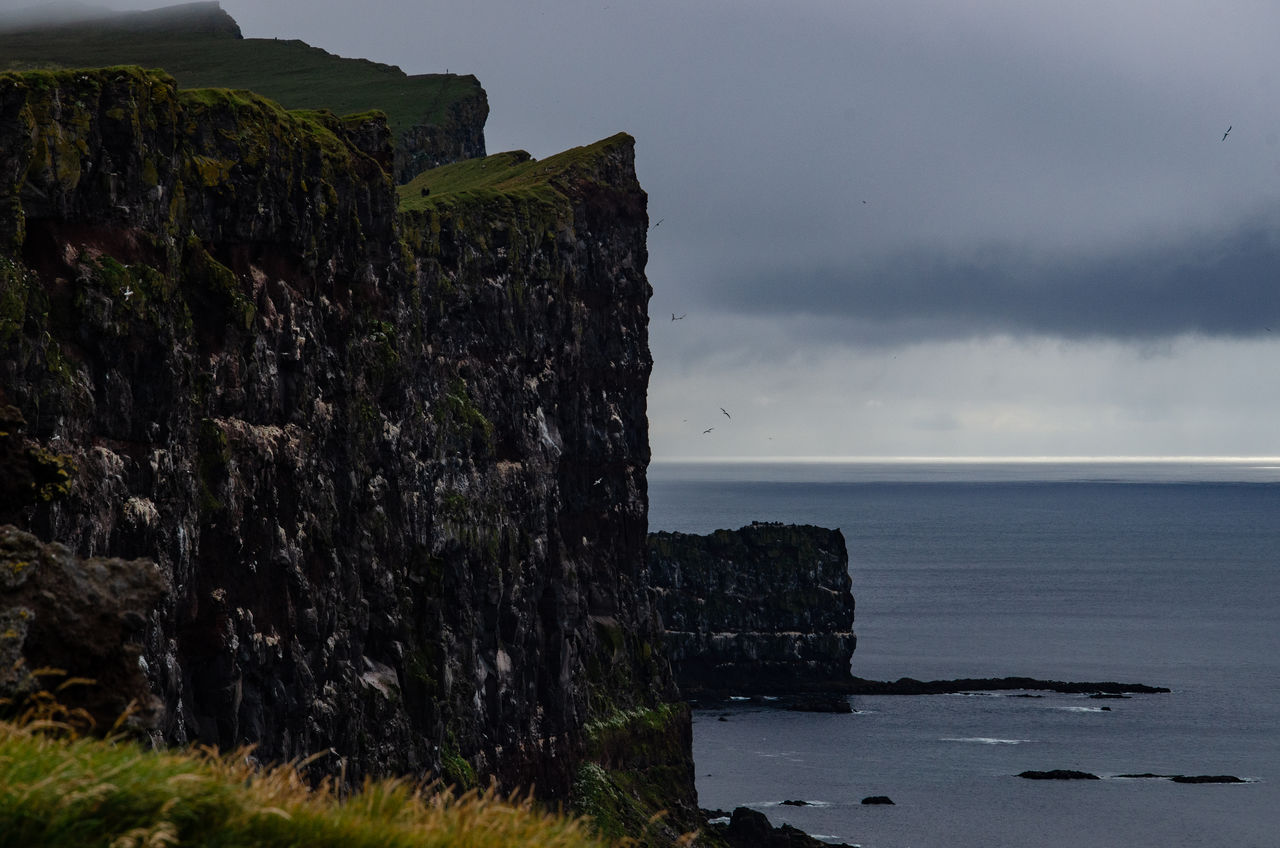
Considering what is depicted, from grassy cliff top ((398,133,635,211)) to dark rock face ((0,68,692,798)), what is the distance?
5435mm

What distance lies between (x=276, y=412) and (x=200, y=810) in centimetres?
4844

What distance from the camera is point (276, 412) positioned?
58.7m

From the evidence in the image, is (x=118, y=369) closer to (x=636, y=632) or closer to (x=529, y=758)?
(x=529, y=758)

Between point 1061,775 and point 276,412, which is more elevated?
point 276,412

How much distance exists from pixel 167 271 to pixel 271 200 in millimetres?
10995

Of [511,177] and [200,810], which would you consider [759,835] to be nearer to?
[511,177]

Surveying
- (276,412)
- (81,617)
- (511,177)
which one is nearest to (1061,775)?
(511,177)

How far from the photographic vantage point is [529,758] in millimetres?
110438

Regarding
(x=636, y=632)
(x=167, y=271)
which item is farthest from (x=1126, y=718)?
(x=167, y=271)

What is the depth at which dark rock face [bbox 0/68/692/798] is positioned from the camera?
148 ft

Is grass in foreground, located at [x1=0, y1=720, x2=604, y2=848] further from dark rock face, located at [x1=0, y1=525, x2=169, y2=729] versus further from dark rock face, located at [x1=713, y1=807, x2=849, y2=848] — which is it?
dark rock face, located at [x1=713, y1=807, x2=849, y2=848]

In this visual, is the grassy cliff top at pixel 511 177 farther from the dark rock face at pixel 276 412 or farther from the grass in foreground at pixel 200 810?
the grass in foreground at pixel 200 810

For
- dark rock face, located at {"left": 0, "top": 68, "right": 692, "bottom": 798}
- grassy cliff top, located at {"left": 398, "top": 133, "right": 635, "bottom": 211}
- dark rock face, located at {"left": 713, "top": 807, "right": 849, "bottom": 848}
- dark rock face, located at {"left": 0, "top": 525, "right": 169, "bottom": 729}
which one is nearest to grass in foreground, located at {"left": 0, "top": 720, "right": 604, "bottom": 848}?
dark rock face, located at {"left": 0, "top": 525, "right": 169, "bottom": 729}

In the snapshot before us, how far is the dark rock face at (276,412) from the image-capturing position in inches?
1779
